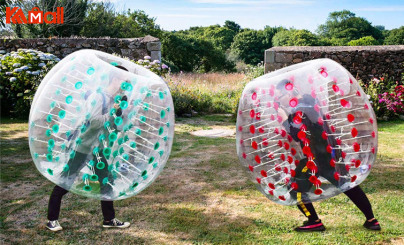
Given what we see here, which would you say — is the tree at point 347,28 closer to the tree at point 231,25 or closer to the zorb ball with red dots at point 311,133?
the tree at point 231,25

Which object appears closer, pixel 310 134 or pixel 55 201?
pixel 310 134

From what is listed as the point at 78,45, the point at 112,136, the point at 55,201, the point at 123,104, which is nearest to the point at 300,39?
the point at 78,45

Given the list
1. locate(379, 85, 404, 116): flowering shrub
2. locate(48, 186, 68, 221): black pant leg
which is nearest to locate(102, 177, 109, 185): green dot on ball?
locate(48, 186, 68, 221): black pant leg

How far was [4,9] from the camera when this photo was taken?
7.47m

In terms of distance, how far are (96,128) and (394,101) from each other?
816 centimetres

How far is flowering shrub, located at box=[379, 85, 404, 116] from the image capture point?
8.81 metres

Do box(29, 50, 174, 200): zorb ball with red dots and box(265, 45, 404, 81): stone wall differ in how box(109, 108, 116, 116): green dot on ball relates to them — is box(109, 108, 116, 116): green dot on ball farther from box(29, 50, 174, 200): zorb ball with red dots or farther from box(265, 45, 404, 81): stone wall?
box(265, 45, 404, 81): stone wall

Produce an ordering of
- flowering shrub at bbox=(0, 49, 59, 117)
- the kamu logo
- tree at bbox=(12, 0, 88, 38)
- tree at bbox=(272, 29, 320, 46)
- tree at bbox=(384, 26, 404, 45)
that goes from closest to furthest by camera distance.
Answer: flowering shrub at bbox=(0, 49, 59, 117), the kamu logo, tree at bbox=(12, 0, 88, 38), tree at bbox=(272, 29, 320, 46), tree at bbox=(384, 26, 404, 45)

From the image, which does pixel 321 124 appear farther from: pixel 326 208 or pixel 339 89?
pixel 326 208

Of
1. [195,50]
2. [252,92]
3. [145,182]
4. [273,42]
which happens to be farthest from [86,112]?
[273,42]

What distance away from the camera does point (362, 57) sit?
32.6 ft

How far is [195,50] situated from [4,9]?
16.6m

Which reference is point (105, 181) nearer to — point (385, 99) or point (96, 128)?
point (96, 128)

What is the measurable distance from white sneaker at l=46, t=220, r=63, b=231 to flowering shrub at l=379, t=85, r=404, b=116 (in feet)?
25.2
